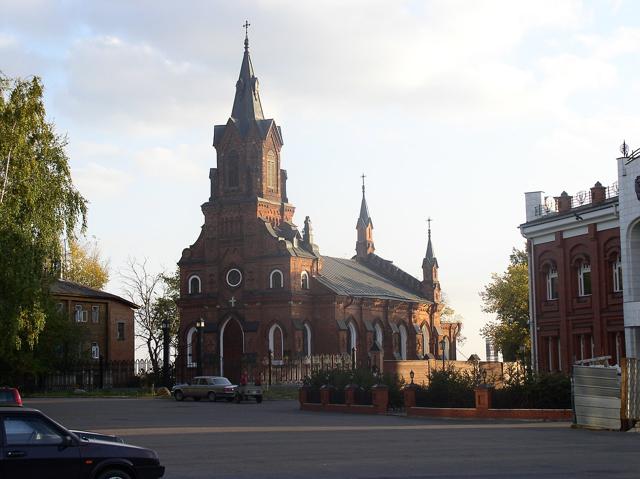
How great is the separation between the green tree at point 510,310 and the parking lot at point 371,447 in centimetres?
4428

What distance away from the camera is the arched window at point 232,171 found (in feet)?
243

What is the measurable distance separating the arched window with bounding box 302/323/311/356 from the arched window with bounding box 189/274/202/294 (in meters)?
9.07

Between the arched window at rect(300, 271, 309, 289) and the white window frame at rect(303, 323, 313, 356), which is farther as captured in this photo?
the arched window at rect(300, 271, 309, 289)

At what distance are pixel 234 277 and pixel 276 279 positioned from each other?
11.9 ft

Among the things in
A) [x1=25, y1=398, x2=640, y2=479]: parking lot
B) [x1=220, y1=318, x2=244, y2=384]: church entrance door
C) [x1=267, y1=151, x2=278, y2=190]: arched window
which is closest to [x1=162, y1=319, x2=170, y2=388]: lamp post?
[x1=220, y1=318, x2=244, y2=384]: church entrance door

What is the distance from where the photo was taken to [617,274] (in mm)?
39438

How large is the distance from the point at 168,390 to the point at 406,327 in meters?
32.8

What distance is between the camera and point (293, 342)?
69312 mm

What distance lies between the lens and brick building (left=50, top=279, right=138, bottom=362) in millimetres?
73125

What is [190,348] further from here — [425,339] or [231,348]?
[425,339]

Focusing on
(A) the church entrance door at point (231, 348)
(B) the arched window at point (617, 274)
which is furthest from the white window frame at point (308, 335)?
(B) the arched window at point (617, 274)

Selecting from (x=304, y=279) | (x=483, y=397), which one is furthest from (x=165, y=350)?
(x=483, y=397)

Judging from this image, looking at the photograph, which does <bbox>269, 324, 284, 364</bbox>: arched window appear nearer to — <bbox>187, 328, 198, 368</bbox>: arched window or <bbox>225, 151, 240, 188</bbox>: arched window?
<bbox>187, 328, 198, 368</bbox>: arched window

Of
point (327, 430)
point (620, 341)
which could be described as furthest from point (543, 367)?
point (327, 430)
